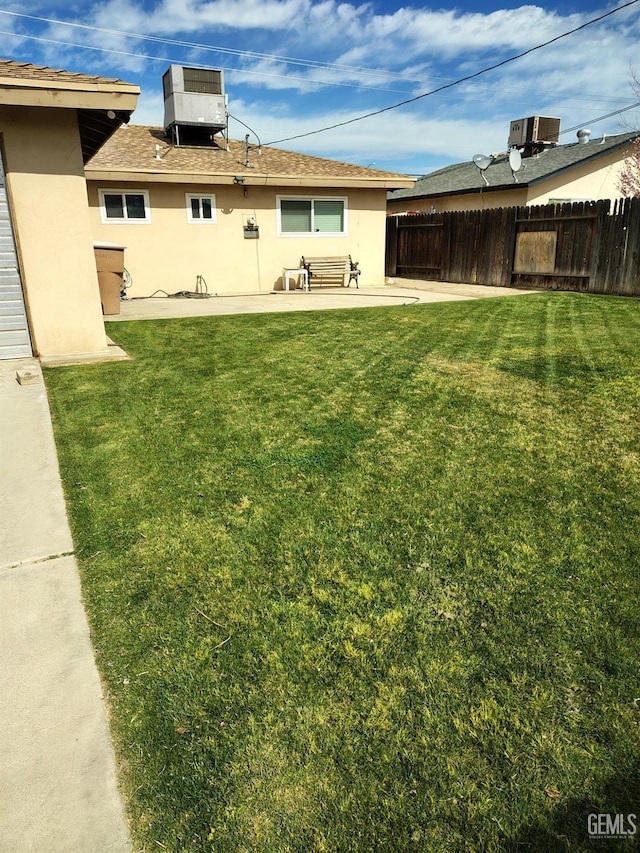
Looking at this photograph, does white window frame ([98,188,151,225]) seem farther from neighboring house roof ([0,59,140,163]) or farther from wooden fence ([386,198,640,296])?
wooden fence ([386,198,640,296])

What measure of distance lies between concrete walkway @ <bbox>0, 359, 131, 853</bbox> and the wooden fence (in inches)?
534

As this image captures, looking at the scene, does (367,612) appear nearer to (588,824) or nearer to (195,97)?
(588,824)

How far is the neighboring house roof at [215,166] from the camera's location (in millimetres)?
14148

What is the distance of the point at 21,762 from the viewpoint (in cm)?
175

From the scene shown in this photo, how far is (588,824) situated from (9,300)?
7.85 m

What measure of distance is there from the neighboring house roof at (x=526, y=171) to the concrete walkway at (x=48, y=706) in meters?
19.8

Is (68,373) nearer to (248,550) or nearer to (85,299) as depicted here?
(85,299)

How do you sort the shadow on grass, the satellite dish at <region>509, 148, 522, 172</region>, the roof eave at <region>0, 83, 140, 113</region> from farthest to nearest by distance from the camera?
the satellite dish at <region>509, 148, 522, 172</region>, the roof eave at <region>0, 83, 140, 113</region>, the shadow on grass

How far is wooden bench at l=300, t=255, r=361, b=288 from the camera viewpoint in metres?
16.8

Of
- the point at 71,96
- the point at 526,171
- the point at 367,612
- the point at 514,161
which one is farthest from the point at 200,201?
the point at 367,612

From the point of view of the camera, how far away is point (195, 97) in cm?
1675

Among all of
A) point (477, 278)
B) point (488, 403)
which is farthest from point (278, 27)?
point (488, 403)

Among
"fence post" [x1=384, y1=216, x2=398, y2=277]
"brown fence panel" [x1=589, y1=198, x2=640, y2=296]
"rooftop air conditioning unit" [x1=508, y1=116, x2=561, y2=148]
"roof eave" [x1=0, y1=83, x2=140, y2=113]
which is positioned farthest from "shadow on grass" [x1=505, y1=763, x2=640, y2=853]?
"rooftop air conditioning unit" [x1=508, y1=116, x2=561, y2=148]

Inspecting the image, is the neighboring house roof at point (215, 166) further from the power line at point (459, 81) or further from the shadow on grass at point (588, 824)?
the shadow on grass at point (588, 824)
